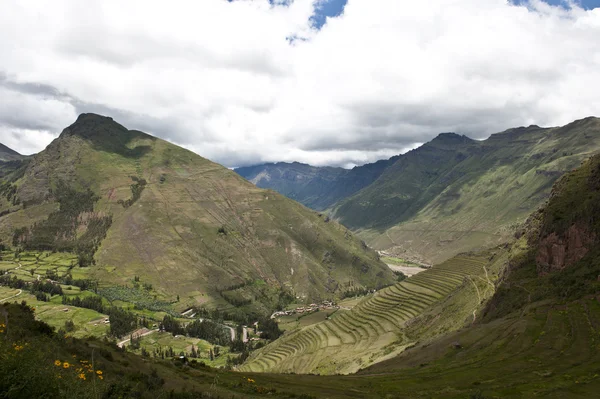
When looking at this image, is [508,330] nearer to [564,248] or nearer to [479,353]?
[479,353]

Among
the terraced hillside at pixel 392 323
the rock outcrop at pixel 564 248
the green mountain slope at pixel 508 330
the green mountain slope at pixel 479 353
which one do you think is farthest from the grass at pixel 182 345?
the rock outcrop at pixel 564 248

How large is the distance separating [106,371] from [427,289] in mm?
129635

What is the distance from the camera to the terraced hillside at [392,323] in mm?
98375

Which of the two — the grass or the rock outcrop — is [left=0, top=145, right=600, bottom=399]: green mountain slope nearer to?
the rock outcrop

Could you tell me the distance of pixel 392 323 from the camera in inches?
4811

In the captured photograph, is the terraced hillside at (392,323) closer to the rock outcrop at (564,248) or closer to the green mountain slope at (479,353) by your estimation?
the green mountain slope at (479,353)

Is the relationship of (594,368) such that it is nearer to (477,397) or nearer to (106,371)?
(477,397)

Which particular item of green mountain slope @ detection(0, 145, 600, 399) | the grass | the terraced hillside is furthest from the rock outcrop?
the grass

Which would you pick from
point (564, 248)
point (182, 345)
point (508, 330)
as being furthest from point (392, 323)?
point (182, 345)

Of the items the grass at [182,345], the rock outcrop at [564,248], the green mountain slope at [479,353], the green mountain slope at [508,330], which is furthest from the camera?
the grass at [182,345]

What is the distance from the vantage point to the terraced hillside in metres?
98.4

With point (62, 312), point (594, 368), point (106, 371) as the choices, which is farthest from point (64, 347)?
point (62, 312)

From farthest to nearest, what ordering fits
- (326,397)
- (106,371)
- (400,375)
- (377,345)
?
(377,345), (400,375), (326,397), (106,371)

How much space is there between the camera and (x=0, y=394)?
1225cm
